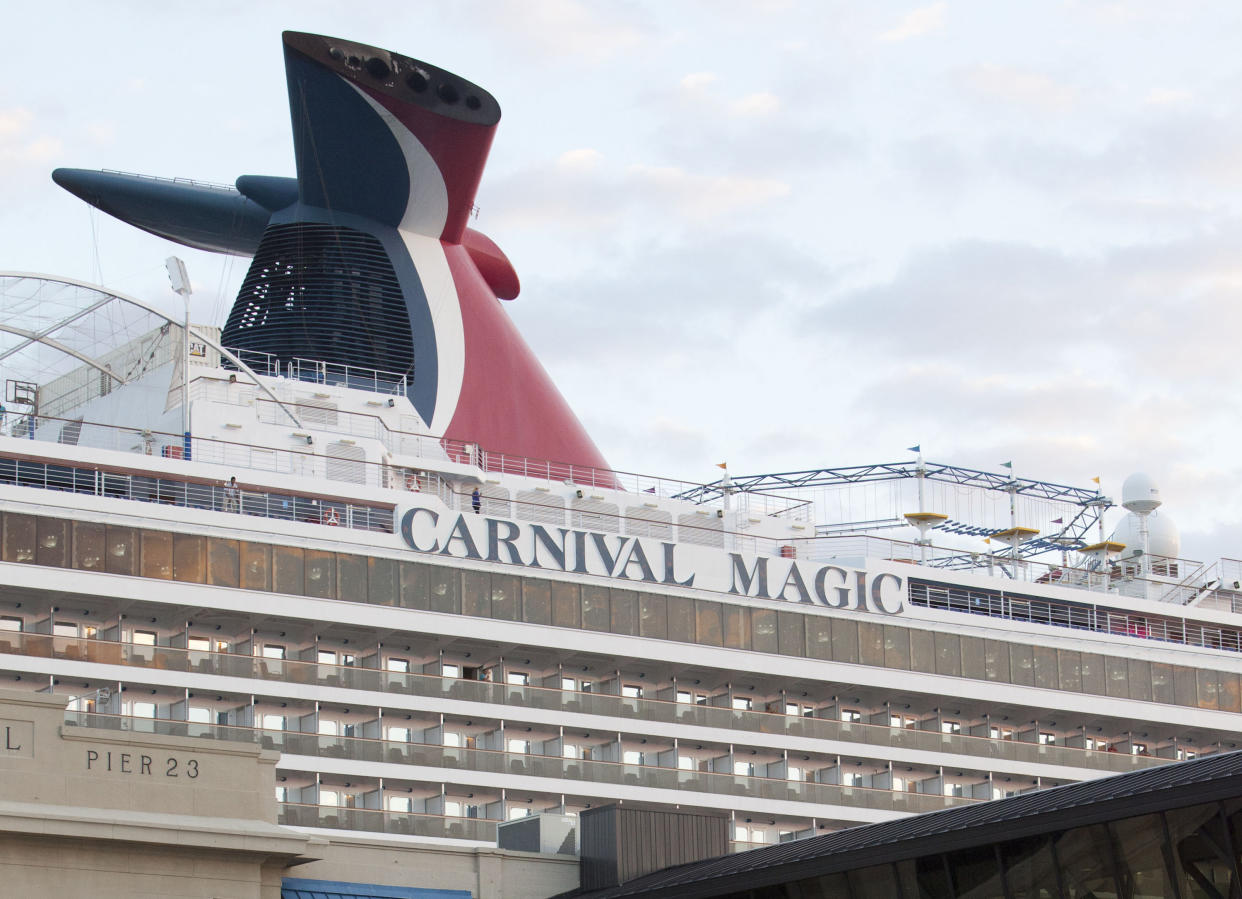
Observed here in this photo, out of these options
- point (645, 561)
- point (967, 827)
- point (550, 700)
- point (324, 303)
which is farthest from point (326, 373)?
point (967, 827)

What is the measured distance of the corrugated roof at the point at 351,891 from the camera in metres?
39.3

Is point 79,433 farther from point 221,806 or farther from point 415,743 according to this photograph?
point 221,806

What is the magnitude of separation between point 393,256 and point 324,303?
2720 millimetres

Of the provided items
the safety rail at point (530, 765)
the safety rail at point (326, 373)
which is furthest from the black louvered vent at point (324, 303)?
the safety rail at point (530, 765)

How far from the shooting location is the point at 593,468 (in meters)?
65.1

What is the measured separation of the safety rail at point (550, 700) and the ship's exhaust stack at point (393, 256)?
32.1ft

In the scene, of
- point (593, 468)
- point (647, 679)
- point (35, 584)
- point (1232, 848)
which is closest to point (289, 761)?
point (35, 584)

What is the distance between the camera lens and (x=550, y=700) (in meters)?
56.5

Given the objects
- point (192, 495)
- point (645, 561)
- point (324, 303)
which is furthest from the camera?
point (324, 303)

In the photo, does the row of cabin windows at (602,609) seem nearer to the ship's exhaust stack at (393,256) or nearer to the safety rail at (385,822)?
the safety rail at (385,822)

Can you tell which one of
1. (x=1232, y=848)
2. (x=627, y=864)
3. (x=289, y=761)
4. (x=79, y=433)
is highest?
(x=79, y=433)

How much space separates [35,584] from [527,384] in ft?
65.8

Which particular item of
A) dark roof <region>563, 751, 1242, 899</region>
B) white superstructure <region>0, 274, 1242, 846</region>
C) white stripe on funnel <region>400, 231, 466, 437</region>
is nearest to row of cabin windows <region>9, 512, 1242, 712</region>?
white superstructure <region>0, 274, 1242, 846</region>

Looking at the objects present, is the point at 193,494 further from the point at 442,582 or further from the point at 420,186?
the point at 420,186
